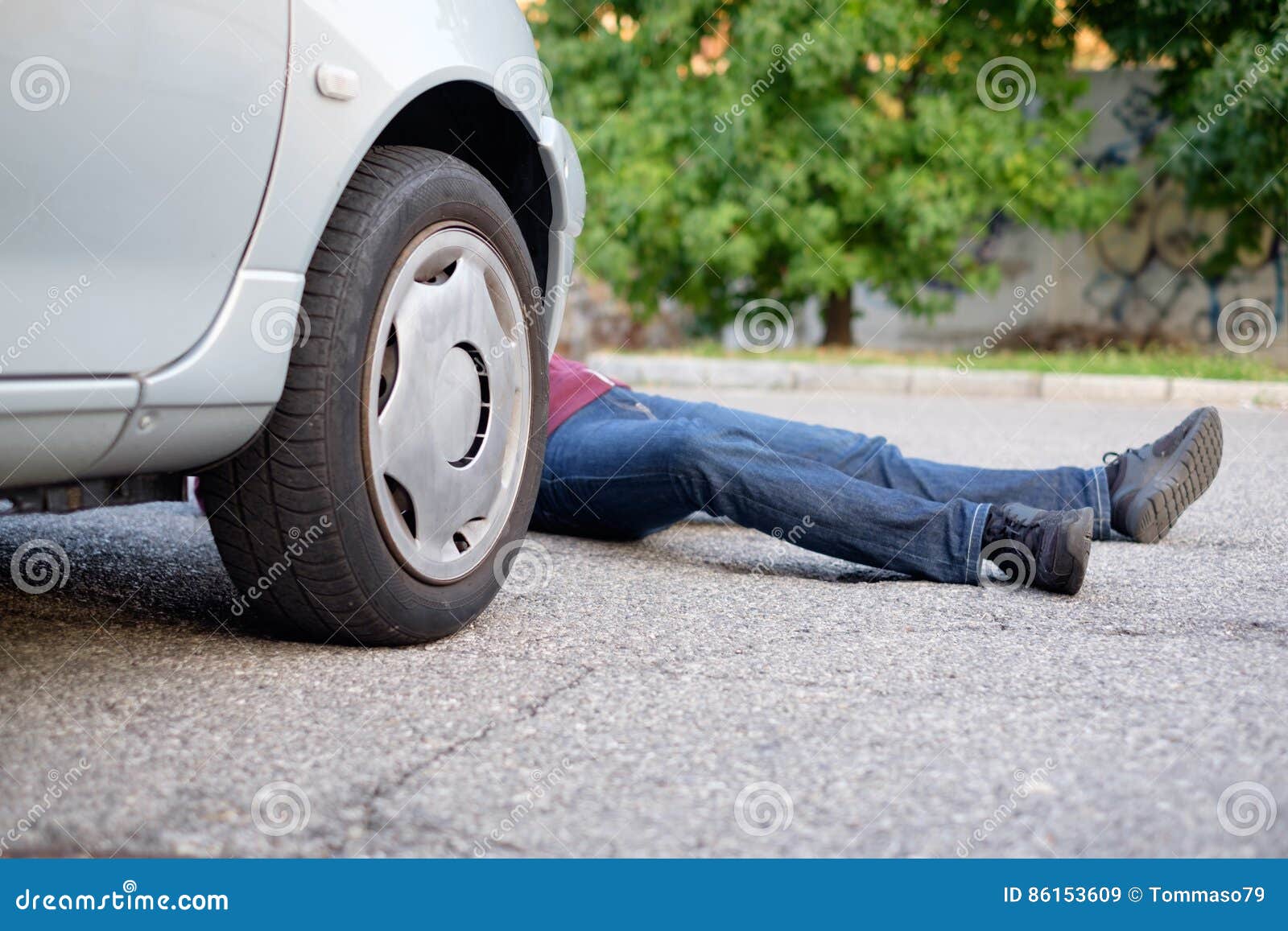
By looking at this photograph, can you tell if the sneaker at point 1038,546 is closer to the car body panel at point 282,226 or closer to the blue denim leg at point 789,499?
the blue denim leg at point 789,499

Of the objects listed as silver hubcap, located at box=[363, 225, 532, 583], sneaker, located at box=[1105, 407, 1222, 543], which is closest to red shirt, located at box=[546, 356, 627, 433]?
silver hubcap, located at box=[363, 225, 532, 583]

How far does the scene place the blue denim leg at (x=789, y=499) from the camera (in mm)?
2623

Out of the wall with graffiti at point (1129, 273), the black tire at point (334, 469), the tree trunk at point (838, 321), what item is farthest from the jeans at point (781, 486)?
the wall with graffiti at point (1129, 273)

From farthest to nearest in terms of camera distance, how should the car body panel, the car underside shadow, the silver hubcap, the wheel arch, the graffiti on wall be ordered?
the graffiti on wall
the car underside shadow
the wheel arch
the silver hubcap
the car body panel

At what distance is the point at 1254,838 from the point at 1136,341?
38.5 feet

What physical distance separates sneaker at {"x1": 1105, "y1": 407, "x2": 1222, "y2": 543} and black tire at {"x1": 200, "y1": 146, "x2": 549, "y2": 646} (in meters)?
1.82

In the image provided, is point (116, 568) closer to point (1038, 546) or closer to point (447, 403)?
point (447, 403)

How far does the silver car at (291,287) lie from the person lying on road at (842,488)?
1.60 ft

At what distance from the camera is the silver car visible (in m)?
1.48

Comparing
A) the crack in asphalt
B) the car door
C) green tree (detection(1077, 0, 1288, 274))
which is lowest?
the crack in asphalt

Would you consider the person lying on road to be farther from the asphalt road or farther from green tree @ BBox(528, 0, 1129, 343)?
green tree @ BBox(528, 0, 1129, 343)

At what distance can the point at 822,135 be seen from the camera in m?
10.5

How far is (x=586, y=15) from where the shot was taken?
11.4 meters

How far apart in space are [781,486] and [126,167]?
149cm
